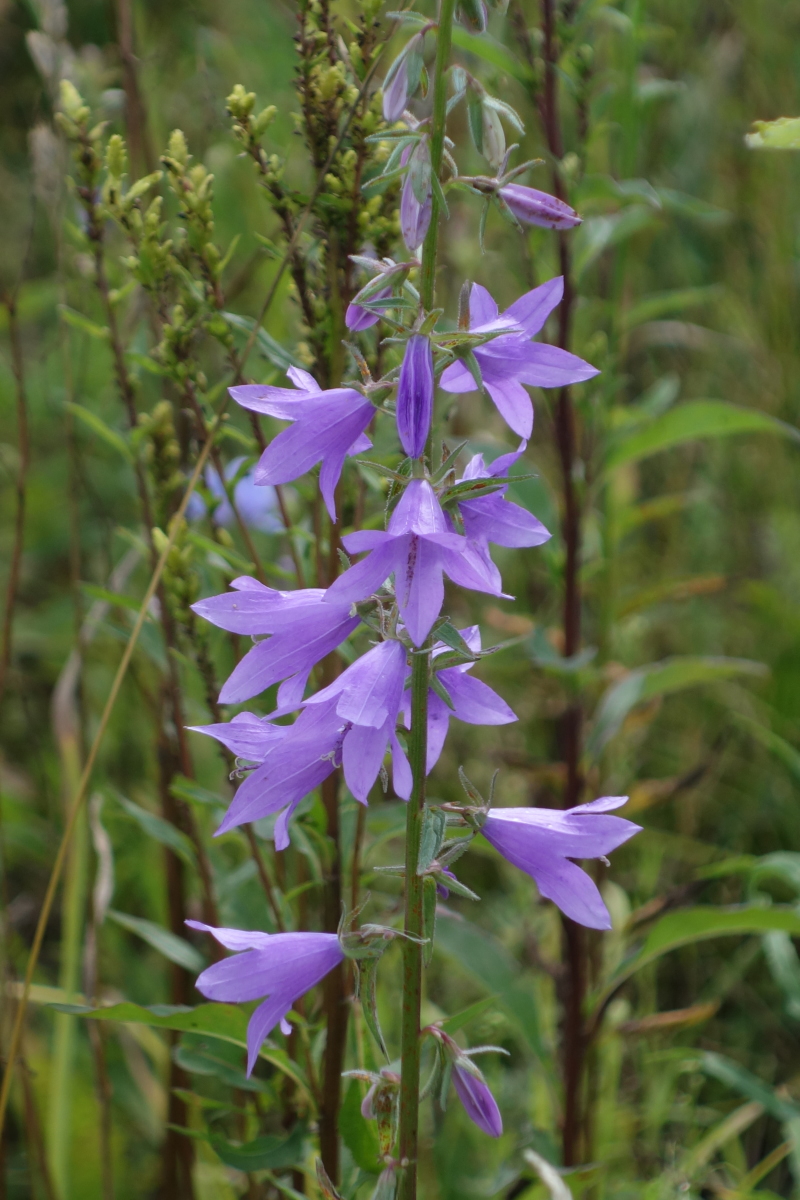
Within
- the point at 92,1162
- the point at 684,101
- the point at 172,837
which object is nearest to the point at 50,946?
the point at 92,1162

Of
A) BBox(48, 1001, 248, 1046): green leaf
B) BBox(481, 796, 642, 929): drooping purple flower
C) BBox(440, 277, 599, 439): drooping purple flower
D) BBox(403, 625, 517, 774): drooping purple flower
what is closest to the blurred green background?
BBox(48, 1001, 248, 1046): green leaf

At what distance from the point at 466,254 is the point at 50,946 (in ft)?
7.36

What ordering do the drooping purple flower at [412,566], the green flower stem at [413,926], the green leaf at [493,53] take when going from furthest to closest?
the green leaf at [493,53], the green flower stem at [413,926], the drooping purple flower at [412,566]

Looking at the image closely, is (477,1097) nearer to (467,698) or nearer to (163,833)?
(467,698)

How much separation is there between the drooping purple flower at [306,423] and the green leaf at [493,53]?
3.07ft

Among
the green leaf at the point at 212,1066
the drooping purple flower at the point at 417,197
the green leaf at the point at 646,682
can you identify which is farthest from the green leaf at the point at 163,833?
the drooping purple flower at the point at 417,197

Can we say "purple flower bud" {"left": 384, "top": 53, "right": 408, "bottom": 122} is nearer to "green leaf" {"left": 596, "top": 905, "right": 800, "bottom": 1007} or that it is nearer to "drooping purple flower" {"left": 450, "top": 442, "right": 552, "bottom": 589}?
"drooping purple flower" {"left": 450, "top": 442, "right": 552, "bottom": 589}

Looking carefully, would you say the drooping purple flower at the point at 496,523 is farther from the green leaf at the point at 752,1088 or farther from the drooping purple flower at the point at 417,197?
the green leaf at the point at 752,1088

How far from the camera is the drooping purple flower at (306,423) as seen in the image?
96cm

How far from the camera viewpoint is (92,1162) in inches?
80.7

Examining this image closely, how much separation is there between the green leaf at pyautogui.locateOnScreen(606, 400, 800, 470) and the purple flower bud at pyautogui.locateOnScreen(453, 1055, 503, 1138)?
1.17 m

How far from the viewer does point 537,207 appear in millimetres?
1000

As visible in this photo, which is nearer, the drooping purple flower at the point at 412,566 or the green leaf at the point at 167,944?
the drooping purple flower at the point at 412,566

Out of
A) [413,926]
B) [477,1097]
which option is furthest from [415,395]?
[477,1097]
